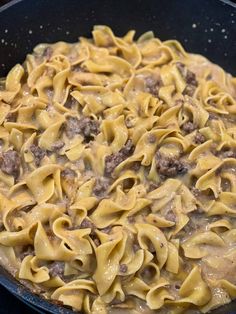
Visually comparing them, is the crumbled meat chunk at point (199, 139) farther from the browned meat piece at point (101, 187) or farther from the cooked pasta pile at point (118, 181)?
the browned meat piece at point (101, 187)

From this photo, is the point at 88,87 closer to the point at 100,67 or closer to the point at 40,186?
the point at 100,67

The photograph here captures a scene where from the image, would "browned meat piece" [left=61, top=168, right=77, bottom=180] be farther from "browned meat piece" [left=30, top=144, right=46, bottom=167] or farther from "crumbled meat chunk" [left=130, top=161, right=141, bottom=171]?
"crumbled meat chunk" [left=130, top=161, right=141, bottom=171]

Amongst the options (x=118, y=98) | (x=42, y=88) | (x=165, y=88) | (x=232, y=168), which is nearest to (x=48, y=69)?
(x=42, y=88)

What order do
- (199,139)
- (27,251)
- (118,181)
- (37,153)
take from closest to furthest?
(27,251) < (118,181) < (37,153) < (199,139)

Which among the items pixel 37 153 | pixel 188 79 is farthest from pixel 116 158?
pixel 188 79

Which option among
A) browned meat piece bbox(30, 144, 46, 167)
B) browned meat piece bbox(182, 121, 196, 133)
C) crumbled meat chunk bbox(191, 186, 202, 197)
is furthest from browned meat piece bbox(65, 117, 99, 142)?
crumbled meat chunk bbox(191, 186, 202, 197)

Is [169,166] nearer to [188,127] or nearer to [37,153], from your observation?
[188,127]

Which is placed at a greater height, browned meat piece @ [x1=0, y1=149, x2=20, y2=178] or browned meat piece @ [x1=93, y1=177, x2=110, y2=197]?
browned meat piece @ [x1=0, y1=149, x2=20, y2=178]

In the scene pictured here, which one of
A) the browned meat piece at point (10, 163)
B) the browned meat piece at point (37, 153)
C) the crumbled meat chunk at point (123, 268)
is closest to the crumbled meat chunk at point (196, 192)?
the crumbled meat chunk at point (123, 268)
